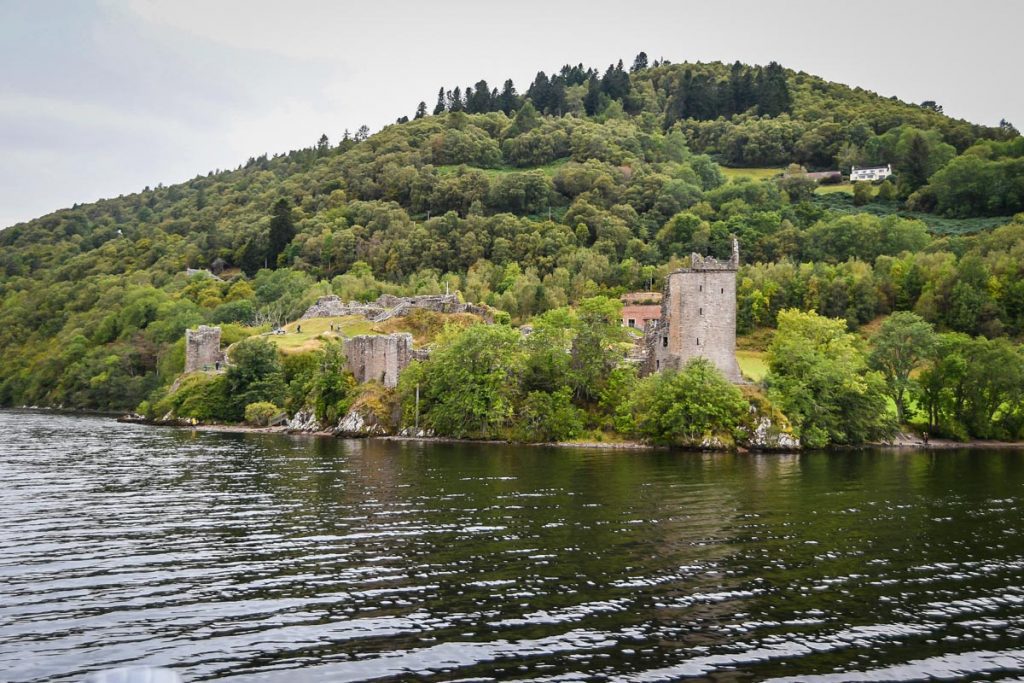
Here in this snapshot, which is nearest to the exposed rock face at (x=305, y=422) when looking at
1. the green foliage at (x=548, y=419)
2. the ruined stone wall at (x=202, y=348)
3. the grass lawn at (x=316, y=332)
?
the grass lawn at (x=316, y=332)

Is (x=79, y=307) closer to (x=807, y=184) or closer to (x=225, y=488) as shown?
(x=225, y=488)

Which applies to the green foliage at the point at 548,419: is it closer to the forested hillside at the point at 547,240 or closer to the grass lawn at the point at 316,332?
the grass lawn at the point at 316,332

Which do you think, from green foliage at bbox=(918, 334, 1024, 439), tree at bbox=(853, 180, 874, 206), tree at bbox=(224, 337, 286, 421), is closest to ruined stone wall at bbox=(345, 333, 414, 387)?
tree at bbox=(224, 337, 286, 421)

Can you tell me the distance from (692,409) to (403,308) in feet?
130

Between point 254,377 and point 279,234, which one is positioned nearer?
point 254,377

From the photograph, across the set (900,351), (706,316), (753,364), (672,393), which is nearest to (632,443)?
(672,393)

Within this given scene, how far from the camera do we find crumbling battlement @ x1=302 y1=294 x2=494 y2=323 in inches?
3381

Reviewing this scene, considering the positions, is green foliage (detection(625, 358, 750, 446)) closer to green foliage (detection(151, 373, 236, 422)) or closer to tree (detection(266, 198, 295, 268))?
green foliage (detection(151, 373, 236, 422))

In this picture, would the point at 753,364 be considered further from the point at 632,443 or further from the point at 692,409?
the point at 632,443

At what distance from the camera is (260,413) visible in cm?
7356

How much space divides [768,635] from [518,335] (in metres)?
49.2

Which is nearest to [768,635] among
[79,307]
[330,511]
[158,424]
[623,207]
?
[330,511]

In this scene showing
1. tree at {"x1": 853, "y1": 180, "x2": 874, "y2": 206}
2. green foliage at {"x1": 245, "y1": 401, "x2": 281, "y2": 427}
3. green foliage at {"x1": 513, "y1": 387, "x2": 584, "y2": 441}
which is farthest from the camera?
tree at {"x1": 853, "y1": 180, "x2": 874, "y2": 206}

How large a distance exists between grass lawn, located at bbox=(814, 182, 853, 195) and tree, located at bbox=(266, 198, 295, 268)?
104m
